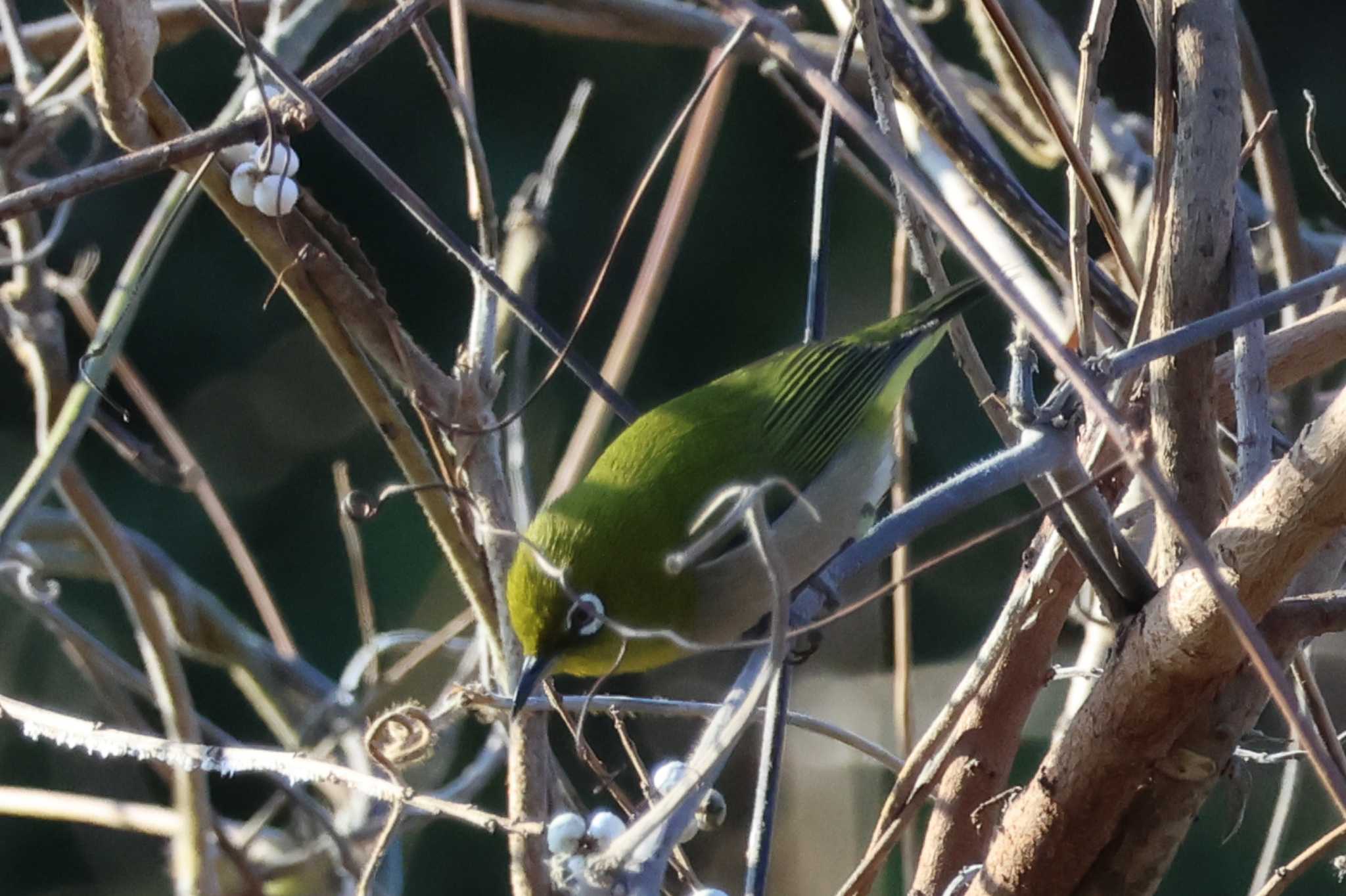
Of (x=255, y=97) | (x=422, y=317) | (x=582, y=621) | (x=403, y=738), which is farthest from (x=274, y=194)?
(x=422, y=317)

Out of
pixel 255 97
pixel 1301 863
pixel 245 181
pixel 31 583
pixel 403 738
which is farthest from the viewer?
pixel 31 583

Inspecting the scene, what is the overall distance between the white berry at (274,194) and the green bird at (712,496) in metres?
0.50

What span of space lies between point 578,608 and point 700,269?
125 inches

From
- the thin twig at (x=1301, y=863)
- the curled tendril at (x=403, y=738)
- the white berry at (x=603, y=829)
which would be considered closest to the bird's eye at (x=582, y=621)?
the curled tendril at (x=403, y=738)

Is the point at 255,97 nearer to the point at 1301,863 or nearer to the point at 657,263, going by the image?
the point at 657,263

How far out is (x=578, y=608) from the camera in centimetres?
167

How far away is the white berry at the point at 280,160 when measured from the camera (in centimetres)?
135

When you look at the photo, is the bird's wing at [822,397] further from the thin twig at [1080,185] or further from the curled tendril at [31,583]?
the curled tendril at [31,583]

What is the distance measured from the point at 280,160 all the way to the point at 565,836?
28.7 inches

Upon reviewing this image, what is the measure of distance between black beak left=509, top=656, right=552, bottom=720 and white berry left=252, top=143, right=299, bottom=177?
0.60 metres

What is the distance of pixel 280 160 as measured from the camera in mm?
1352

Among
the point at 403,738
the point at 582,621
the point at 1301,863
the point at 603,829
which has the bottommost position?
the point at 1301,863

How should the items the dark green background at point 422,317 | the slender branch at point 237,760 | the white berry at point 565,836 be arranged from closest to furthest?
the white berry at point 565,836
the slender branch at point 237,760
the dark green background at point 422,317

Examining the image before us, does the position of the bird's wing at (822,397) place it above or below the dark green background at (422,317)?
below
